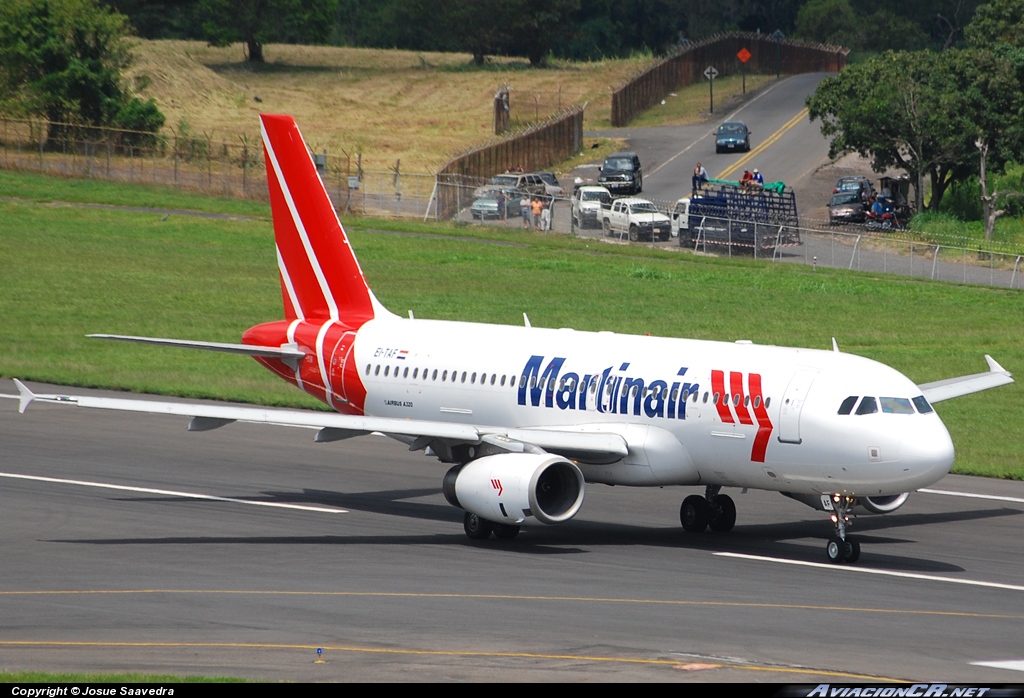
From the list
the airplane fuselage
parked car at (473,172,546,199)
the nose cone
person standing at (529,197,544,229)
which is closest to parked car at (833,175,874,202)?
parked car at (473,172,546,199)

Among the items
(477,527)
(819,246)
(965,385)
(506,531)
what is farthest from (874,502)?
(819,246)

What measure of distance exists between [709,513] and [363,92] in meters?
130

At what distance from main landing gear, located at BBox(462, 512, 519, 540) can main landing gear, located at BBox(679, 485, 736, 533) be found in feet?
12.9

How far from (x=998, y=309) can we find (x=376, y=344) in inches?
1820

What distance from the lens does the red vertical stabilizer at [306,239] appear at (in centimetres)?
3903

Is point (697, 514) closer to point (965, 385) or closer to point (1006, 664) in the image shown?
A: point (965, 385)

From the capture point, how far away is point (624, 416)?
105 ft

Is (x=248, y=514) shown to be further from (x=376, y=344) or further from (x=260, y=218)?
(x=260, y=218)

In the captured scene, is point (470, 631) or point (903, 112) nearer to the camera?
point (470, 631)

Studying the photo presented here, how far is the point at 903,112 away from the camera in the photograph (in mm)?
100750

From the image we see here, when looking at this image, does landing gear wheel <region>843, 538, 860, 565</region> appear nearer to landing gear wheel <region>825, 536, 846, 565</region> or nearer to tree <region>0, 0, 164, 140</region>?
landing gear wheel <region>825, 536, 846, 565</region>

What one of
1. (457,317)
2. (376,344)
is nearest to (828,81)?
(457,317)

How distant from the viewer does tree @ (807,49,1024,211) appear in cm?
9862

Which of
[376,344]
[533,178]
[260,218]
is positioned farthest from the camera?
[533,178]
